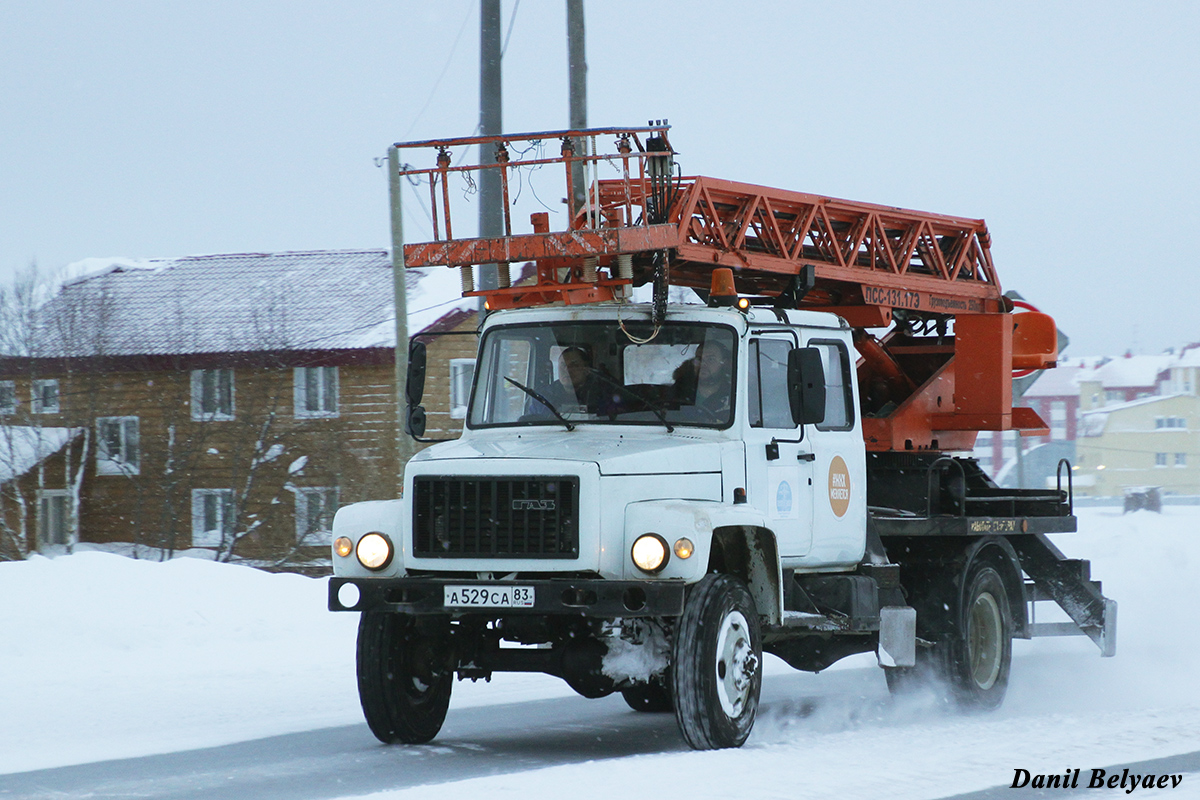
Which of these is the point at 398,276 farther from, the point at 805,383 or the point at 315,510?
the point at 315,510

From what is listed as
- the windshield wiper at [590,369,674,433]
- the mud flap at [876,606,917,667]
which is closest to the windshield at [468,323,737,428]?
the windshield wiper at [590,369,674,433]

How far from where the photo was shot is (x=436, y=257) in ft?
31.7

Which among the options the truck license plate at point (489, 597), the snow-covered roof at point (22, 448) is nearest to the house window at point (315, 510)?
the snow-covered roof at point (22, 448)

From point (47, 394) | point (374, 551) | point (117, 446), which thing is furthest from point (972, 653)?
point (47, 394)

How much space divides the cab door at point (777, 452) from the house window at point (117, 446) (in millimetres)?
27354

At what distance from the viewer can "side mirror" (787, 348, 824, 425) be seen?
892 cm

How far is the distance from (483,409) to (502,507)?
4.79ft

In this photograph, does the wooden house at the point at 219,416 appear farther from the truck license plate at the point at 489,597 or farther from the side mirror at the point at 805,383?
the truck license plate at the point at 489,597

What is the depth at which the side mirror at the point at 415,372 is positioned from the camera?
9609mm

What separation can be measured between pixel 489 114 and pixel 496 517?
982cm

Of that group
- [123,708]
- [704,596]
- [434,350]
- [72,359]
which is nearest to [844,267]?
[704,596]

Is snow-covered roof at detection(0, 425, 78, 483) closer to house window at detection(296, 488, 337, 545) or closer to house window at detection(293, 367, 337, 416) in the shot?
house window at detection(293, 367, 337, 416)

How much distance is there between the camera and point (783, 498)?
9.27 metres

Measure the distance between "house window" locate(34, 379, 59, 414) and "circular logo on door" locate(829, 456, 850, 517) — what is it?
95.7 feet
